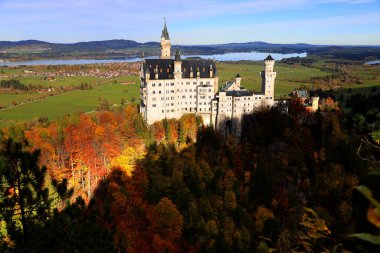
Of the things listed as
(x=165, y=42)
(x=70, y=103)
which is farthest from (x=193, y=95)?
(x=70, y=103)

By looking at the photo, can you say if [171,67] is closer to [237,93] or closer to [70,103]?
[237,93]

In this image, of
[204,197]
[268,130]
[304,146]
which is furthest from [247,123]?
[204,197]

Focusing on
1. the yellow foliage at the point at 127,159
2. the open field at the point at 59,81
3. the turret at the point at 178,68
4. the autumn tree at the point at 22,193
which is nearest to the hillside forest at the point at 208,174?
the yellow foliage at the point at 127,159

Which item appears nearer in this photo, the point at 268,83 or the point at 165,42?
the point at 268,83

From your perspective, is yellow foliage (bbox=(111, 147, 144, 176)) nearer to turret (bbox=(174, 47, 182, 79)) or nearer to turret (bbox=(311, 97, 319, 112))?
turret (bbox=(174, 47, 182, 79))

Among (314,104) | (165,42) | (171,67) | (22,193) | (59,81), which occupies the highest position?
(165,42)

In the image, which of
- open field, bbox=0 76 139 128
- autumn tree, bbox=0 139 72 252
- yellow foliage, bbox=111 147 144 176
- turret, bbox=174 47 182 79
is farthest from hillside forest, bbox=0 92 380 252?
open field, bbox=0 76 139 128

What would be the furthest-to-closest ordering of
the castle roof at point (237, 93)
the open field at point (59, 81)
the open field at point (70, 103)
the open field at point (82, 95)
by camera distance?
the open field at point (59, 81) → the open field at point (82, 95) → the open field at point (70, 103) → the castle roof at point (237, 93)

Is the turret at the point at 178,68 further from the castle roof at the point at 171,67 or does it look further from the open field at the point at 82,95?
the open field at the point at 82,95

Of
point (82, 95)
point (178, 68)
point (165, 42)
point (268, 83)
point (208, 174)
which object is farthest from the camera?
point (82, 95)
